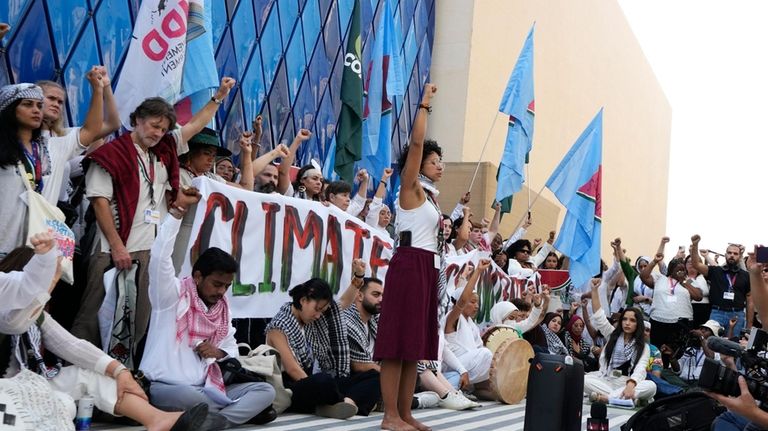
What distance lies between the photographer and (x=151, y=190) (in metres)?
5.53

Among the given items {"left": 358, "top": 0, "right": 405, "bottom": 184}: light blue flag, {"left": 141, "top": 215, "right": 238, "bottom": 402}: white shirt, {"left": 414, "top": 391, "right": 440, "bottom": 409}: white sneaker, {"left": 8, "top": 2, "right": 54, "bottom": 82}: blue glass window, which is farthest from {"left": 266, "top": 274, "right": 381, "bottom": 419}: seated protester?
{"left": 358, "top": 0, "right": 405, "bottom": 184}: light blue flag

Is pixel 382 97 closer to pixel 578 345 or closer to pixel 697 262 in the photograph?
pixel 578 345

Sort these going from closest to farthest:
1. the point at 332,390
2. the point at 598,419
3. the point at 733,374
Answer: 1. the point at 733,374
2. the point at 598,419
3. the point at 332,390

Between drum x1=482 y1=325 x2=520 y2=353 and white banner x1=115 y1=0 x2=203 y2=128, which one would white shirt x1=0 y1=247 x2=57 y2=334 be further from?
drum x1=482 y1=325 x2=520 y2=353

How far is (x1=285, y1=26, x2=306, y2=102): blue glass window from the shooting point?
Result: 489 inches

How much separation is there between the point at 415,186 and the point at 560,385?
55.8 inches

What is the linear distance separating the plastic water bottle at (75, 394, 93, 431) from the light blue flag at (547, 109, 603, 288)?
8.02 meters

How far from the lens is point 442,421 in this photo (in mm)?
6180

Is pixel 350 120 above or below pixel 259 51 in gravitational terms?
below

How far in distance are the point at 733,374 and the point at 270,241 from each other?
3.82 m

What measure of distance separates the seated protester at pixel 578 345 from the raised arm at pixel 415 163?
601cm

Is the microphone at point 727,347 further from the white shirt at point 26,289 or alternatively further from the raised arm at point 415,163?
the white shirt at point 26,289

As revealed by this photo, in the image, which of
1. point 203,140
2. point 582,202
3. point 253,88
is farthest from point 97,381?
point 582,202

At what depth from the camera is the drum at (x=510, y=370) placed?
8.01m
